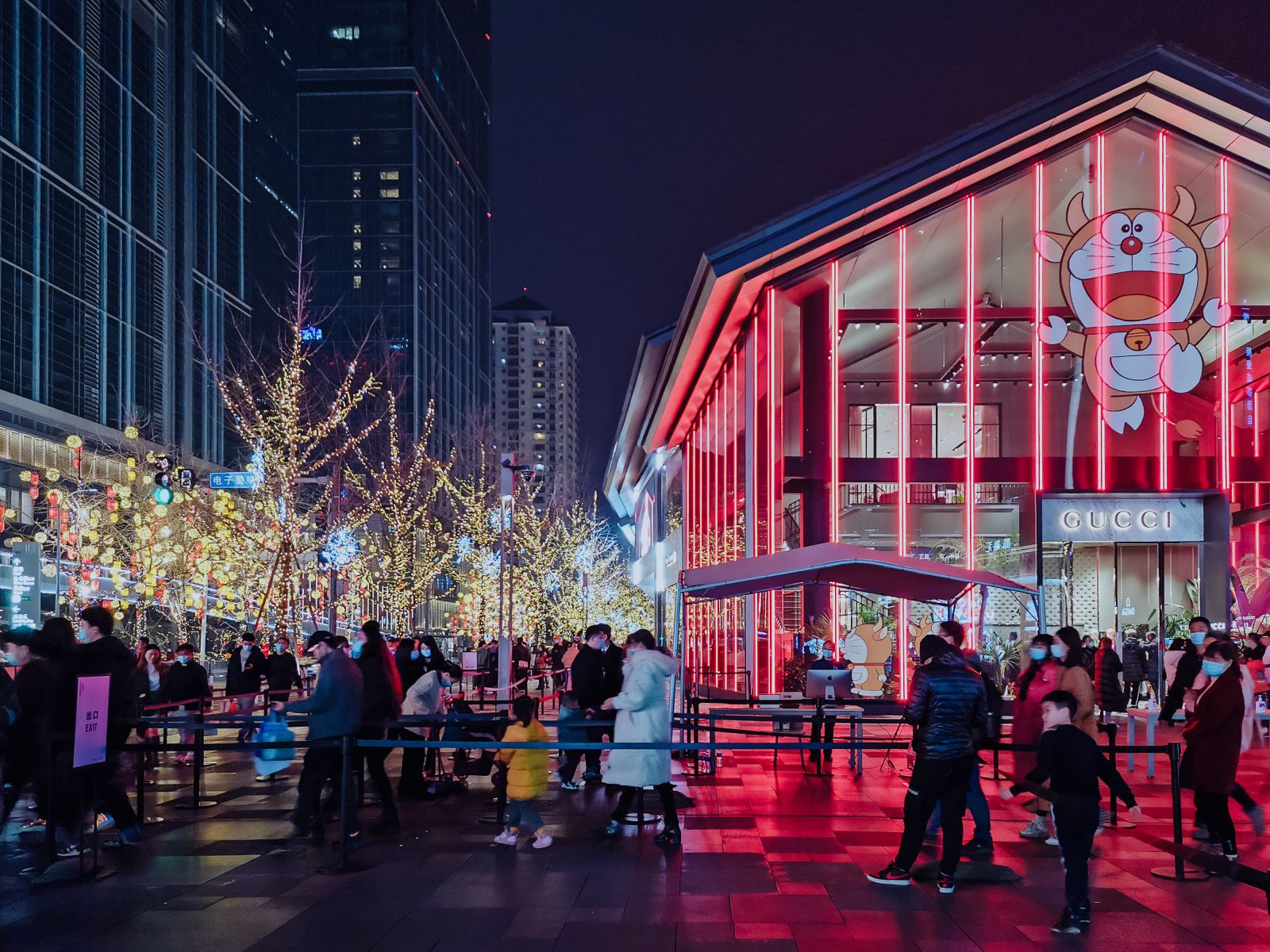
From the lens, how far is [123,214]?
79125 millimetres

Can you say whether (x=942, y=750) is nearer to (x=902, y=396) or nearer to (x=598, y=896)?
(x=598, y=896)

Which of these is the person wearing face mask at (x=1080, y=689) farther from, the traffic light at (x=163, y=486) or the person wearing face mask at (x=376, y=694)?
the traffic light at (x=163, y=486)

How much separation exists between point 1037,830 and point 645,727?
3797 mm

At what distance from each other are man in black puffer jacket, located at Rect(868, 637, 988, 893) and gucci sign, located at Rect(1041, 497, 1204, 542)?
21769 millimetres

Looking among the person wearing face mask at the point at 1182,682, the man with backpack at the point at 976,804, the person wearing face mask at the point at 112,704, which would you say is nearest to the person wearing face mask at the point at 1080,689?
the man with backpack at the point at 976,804

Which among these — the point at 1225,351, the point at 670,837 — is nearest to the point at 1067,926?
the point at 670,837

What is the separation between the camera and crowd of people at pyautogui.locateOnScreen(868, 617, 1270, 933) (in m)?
8.51

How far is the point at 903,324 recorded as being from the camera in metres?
30.6

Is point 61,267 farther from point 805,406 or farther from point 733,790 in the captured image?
point 733,790

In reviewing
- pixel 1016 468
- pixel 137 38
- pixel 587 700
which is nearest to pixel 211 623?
pixel 137 38

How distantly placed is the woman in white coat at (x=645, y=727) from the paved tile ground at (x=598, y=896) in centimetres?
54

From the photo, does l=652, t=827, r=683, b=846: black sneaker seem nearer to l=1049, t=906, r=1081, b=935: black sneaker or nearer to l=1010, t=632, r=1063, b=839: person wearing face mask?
l=1010, t=632, r=1063, b=839: person wearing face mask

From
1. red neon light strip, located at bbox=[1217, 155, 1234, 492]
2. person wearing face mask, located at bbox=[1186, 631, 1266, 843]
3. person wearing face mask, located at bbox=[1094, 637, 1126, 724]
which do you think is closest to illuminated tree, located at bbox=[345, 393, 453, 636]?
red neon light strip, located at bbox=[1217, 155, 1234, 492]

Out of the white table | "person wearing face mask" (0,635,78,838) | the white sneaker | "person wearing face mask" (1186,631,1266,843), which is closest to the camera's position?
"person wearing face mask" (0,635,78,838)
